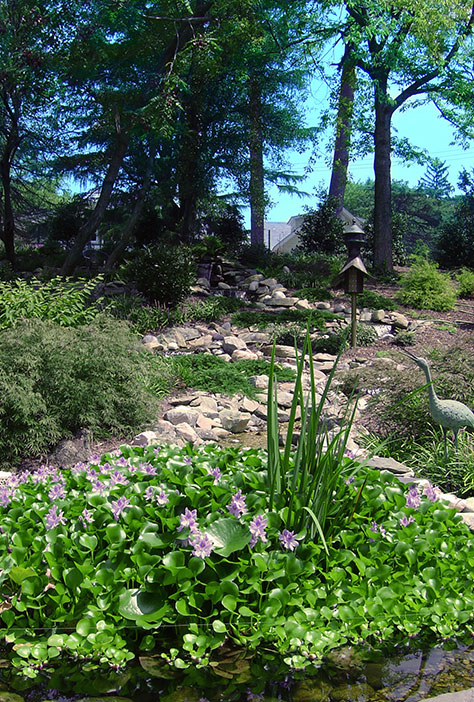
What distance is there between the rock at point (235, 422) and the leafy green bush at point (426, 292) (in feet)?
25.2

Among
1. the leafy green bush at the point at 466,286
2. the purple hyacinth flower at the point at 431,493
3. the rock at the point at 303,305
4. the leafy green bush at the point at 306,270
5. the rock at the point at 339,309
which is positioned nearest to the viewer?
the purple hyacinth flower at the point at 431,493

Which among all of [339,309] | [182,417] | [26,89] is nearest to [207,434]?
[182,417]

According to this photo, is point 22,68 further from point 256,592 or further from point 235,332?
point 256,592

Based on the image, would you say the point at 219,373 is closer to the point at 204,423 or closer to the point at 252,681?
the point at 204,423

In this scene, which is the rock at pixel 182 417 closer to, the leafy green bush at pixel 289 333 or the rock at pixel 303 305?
the leafy green bush at pixel 289 333

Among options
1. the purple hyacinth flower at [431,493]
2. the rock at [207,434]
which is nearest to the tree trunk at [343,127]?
the rock at [207,434]

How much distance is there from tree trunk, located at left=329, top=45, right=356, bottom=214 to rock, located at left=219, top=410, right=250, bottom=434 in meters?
12.0

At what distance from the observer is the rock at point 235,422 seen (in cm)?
547

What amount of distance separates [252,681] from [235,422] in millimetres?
3372

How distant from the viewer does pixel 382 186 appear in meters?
15.6

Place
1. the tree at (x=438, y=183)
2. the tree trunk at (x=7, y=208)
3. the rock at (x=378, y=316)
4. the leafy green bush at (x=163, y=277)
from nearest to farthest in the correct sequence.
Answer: the rock at (x=378, y=316) < the leafy green bush at (x=163, y=277) < the tree trunk at (x=7, y=208) < the tree at (x=438, y=183)

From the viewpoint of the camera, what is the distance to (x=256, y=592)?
7.82 feet

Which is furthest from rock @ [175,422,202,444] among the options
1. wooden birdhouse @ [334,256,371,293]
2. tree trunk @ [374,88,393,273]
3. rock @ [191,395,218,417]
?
tree trunk @ [374,88,393,273]

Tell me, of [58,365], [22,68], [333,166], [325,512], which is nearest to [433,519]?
[325,512]
